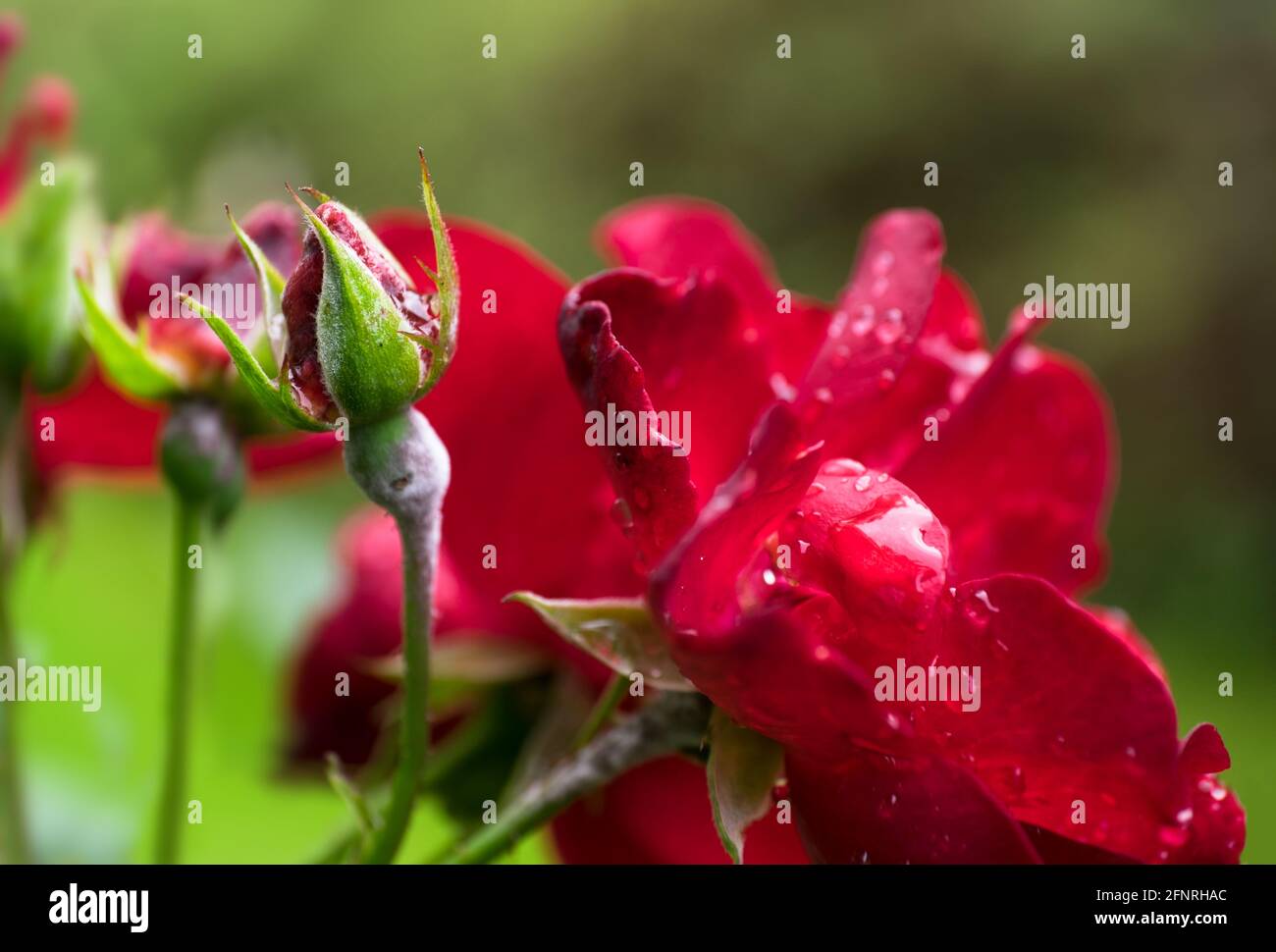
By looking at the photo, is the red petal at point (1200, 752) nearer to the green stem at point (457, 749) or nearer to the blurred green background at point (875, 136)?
the green stem at point (457, 749)

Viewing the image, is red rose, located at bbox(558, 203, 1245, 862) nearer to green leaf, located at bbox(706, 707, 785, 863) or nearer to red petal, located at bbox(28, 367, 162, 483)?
green leaf, located at bbox(706, 707, 785, 863)

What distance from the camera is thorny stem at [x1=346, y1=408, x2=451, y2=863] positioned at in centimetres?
24

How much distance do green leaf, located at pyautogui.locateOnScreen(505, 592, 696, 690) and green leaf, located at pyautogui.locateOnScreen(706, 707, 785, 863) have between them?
Result: 12mm

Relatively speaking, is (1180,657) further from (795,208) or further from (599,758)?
(599,758)

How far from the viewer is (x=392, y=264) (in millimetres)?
243

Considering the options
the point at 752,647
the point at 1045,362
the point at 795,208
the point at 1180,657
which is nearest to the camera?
the point at 752,647

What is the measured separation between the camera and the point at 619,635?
27 centimetres

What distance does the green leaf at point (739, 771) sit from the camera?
0.86ft

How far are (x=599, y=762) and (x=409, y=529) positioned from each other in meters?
0.06

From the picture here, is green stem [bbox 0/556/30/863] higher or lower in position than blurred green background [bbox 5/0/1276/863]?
lower

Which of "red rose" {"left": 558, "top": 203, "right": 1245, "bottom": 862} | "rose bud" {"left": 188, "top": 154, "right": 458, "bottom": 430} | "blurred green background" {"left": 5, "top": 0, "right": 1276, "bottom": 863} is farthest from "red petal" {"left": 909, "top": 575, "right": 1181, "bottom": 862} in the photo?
"blurred green background" {"left": 5, "top": 0, "right": 1276, "bottom": 863}
